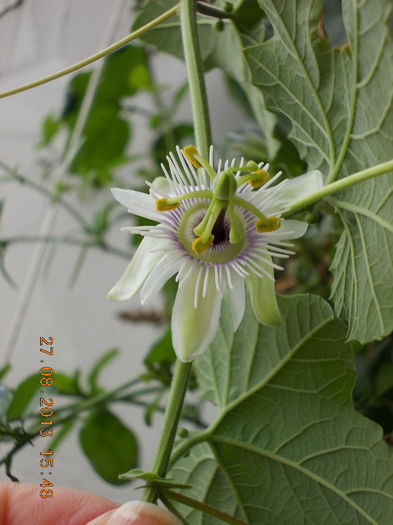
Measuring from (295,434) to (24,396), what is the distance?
1.58ft

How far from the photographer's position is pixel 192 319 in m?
0.44

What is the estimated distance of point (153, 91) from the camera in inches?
50.8

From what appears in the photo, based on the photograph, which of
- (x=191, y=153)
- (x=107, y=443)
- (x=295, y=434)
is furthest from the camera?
(x=107, y=443)

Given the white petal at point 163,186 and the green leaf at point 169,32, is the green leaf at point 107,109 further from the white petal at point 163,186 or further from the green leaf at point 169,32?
the white petal at point 163,186

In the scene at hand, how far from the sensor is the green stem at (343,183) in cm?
40

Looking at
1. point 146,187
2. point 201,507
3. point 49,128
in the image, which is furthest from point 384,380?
point 49,128

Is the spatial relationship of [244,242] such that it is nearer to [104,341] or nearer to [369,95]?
[369,95]

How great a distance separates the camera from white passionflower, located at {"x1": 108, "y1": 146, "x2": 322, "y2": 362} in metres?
0.44

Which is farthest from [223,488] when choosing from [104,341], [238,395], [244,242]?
[104,341]

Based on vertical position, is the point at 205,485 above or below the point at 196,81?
below

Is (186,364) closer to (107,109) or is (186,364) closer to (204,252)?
(204,252)

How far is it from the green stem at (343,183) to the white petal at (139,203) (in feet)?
0.36

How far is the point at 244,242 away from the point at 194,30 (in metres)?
0.21

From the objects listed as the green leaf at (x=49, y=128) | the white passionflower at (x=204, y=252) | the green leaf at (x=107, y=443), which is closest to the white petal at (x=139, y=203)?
the white passionflower at (x=204, y=252)
